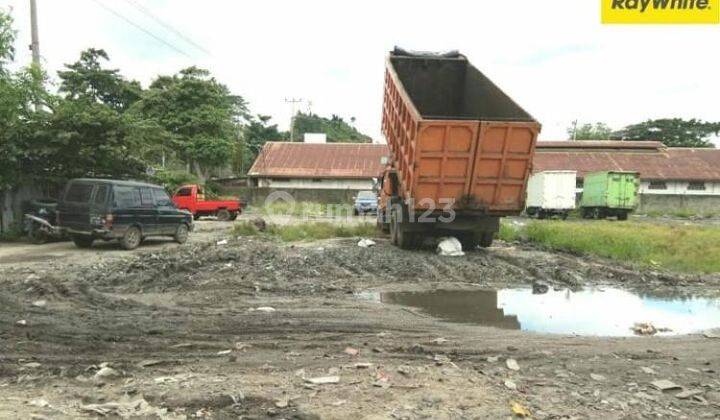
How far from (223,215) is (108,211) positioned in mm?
15002

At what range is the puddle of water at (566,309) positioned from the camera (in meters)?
7.34

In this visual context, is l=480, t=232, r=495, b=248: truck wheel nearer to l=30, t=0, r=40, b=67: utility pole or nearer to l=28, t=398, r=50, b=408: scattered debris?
l=28, t=398, r=50, b=408: scattered debris

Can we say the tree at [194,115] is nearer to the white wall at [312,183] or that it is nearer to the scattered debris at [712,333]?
the white wall at [312,183]

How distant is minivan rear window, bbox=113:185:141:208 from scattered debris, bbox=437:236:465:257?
8.10 m

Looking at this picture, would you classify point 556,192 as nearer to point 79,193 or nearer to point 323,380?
point 79,193

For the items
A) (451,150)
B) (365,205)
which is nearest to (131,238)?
(451,150)

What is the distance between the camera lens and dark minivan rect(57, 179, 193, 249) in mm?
14289

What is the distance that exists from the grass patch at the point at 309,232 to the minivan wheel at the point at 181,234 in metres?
1.59

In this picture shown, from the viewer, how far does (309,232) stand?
1748cm

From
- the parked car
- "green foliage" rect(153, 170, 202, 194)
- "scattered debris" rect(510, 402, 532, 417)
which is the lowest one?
"scattered debris" rect(510, 402, 532, 417)

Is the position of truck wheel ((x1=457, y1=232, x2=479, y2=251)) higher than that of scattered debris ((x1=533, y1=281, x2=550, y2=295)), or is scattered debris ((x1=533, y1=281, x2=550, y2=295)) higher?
truck wheel ((x1=457, y1=232, x2=479, y2=251))

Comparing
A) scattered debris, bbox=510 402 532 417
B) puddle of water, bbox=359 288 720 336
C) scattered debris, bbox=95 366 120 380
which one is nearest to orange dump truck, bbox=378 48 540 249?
puddle of water, bbox=359 288 720 336

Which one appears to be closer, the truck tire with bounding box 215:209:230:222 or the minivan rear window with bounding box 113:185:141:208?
the minivan rear window with bounding box 113:185:141:208

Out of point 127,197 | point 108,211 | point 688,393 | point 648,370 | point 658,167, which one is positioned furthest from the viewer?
point 658,167
